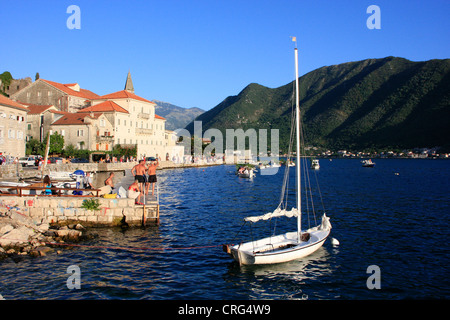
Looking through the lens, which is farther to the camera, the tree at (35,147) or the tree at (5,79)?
the tree at (5,79)

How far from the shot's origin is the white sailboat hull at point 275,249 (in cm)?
1430

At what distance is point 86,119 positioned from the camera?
68250mm

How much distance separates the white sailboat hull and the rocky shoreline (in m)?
9.17

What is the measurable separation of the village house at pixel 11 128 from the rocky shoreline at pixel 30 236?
32571 millimetres

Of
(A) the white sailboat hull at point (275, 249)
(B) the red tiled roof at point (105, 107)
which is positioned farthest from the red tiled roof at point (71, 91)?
(A) the white sailboat hull at point (275, 249)

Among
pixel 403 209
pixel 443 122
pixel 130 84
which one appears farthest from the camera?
pixel 443 122

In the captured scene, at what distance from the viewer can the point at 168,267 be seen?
14.7 metres

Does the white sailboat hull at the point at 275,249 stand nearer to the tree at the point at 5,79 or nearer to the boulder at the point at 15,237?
the boulder at the point at 15,237

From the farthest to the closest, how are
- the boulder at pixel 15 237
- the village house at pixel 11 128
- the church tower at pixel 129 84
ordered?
the church tower at pixel 129 84, the village house at pixel 11 128, the boulder at pixel 15 237

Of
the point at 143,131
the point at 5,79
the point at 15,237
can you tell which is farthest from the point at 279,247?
the point at 5,79

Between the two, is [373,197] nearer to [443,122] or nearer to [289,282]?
[289,282]

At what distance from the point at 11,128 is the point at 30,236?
38.2 metres
